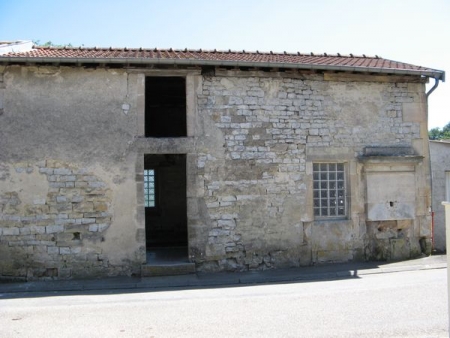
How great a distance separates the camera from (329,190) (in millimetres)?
9664

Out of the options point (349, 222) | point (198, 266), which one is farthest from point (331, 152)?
point (198, 266)

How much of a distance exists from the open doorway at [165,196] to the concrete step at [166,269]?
5004 millimetres

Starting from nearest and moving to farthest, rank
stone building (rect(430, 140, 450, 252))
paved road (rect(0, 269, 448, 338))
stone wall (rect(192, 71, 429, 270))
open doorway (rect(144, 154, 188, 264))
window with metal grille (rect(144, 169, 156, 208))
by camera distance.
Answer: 1. paved road (rect(0, 269, 448, 338))
2. stone wall (rect(192, 71, 429, 270))
3. stone building (rect(430, 140, 450, 252))
4. open doorway (rect(144, 154, 188, 264))
5. window with metal grille (rect(144, 169, 156, 208))

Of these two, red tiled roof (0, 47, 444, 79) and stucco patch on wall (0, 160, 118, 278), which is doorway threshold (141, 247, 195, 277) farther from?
red tiled roof (0, 47, 444, 79)

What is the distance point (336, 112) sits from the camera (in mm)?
9555

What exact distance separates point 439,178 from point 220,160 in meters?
6.20

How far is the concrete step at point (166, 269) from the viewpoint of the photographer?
8383mm

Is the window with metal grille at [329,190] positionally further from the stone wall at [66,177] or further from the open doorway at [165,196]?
the open doorway at [165,196]

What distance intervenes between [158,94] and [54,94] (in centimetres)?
499

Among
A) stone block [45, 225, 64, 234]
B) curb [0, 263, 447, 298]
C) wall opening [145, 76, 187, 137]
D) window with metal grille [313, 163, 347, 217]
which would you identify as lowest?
curb [0, 263, 447, 298]

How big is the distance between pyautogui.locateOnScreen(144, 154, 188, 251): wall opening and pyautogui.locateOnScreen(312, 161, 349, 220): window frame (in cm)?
553

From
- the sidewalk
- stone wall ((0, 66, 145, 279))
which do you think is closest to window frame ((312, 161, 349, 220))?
the sidewalk

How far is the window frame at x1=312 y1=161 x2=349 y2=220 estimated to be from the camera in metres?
9.59

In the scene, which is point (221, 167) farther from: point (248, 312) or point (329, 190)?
point (248, 312)
